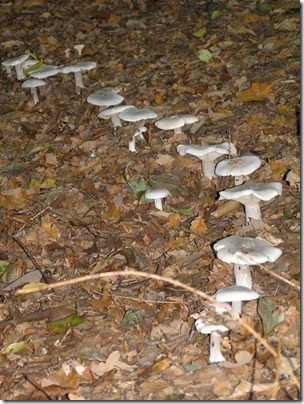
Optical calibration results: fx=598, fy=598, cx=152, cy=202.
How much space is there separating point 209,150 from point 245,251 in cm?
158

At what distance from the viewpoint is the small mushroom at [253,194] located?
181 inches

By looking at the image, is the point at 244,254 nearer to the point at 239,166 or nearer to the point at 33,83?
the point at 239,166

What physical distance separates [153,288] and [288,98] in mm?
3288

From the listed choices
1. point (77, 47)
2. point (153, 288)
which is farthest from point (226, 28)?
point (153, 288)

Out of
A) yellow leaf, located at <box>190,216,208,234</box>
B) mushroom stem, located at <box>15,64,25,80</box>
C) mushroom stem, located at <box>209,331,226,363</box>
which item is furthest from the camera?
mushroom stem, located at <box>15,64,25,80</box>

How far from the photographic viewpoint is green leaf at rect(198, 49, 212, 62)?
822 centimetres

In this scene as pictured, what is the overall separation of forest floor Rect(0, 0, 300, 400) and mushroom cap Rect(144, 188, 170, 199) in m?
0.22

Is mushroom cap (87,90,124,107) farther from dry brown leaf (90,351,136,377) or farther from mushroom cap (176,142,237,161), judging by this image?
dry brown leaf (90,351,136,377)

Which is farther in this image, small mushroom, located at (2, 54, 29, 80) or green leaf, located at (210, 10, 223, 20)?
green leaf, located at (210, 10, 223, 20)

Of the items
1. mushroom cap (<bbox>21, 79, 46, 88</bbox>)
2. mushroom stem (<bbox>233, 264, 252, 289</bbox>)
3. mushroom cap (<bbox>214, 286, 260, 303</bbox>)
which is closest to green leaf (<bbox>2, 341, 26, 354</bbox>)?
mushroom cap (<bbox>214, 286, 260, 303</bbox>)

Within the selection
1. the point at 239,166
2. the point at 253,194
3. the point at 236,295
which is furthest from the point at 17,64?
the point at 236,295

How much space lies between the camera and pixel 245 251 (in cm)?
407

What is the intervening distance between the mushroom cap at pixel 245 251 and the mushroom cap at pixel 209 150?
130 centimetres

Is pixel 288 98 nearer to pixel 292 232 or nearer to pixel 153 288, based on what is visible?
pixel 292 232
